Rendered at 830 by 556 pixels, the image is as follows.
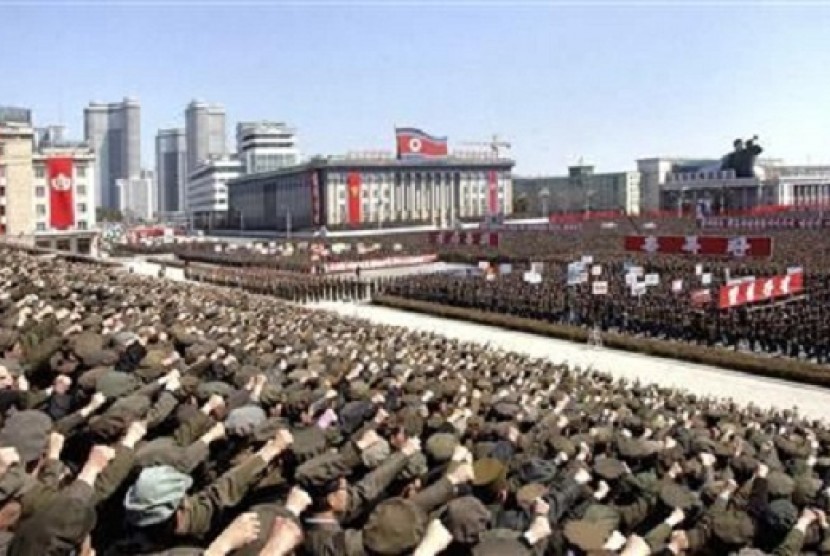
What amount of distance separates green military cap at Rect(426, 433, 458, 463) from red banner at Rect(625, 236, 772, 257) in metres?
34.5

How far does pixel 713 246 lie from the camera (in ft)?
134

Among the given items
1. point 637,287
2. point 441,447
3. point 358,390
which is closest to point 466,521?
point 441,447

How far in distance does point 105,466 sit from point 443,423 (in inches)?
137

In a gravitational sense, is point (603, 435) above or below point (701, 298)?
above

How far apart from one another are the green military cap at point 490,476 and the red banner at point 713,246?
34821 millimetres

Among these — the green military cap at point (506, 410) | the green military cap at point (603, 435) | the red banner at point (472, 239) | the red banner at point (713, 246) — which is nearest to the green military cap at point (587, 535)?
the green military cap at point (603, 435)

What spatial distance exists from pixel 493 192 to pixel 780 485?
123508mm

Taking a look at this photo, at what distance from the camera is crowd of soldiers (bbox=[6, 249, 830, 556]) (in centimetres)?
446

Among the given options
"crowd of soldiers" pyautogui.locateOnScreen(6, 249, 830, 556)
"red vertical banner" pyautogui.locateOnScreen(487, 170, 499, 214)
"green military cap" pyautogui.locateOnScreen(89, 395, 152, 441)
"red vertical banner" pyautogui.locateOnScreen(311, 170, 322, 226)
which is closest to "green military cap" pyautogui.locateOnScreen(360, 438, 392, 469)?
"crowd of soldiers" pyautogui.locateOnScreen(6, 249, 830, 556)

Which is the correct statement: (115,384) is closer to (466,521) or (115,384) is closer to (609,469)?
(466,521)

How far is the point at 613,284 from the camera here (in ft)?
118

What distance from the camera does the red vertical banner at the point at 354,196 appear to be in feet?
384

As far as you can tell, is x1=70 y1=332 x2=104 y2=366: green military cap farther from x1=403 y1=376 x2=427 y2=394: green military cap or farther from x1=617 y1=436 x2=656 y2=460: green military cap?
x1=617 y1=436 x2=656 y2=460: green military cap

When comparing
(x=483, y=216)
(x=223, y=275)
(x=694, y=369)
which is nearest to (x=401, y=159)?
(x=483, y=216)
